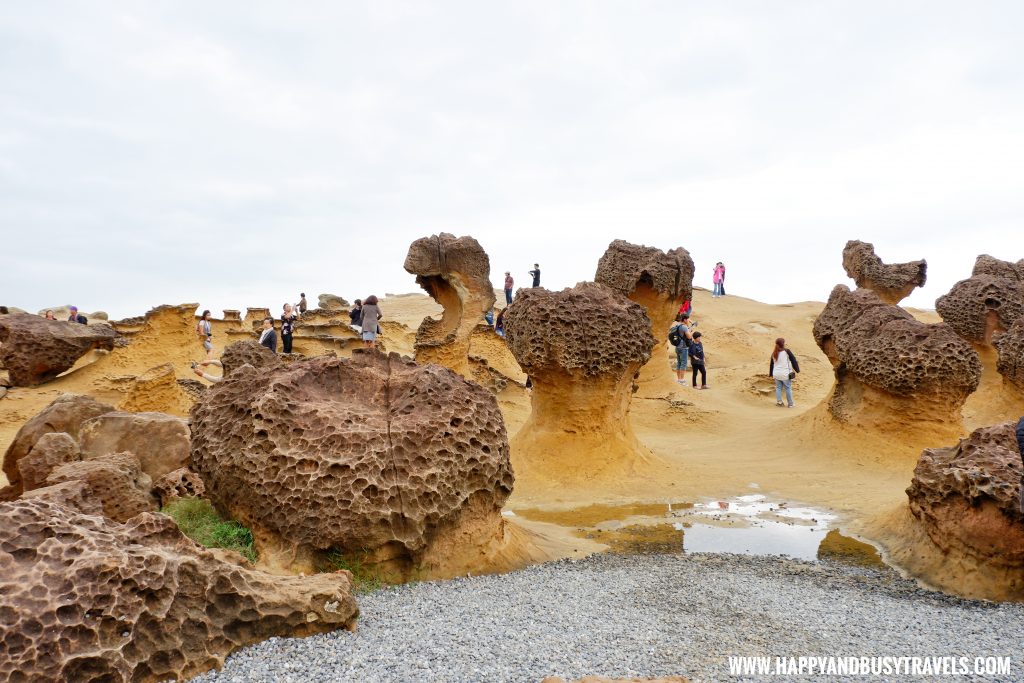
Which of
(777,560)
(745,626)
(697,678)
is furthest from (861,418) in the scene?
(697,678)

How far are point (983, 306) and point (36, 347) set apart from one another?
1653 centimetres

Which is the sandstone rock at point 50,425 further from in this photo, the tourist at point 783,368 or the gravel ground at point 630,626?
the tourist at point 783,368

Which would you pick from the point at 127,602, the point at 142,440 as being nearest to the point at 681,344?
the point at 142,440

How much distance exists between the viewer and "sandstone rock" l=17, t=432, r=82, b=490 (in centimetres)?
539

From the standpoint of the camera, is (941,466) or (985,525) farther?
(941,466)

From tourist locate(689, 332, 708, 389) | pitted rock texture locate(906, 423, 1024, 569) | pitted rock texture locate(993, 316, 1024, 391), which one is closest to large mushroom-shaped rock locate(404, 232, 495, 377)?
tourist locate(689, 332, 708, 389)

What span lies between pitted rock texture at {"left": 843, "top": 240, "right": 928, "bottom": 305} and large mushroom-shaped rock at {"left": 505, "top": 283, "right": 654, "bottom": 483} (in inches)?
435

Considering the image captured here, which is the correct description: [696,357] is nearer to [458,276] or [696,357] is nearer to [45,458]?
[458,276]

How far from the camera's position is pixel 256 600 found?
2.93 metres

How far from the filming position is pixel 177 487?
→ 517 centimetres

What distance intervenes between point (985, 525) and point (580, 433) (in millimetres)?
4469

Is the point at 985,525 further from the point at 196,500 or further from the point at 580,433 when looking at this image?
the point at 196,500

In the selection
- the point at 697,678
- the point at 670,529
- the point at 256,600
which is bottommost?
the point at 670,529

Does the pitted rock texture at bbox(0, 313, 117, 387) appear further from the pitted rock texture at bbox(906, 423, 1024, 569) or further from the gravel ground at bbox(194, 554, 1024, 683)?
the pitted rock texture at bbox(906, 423, 1024, 569)
